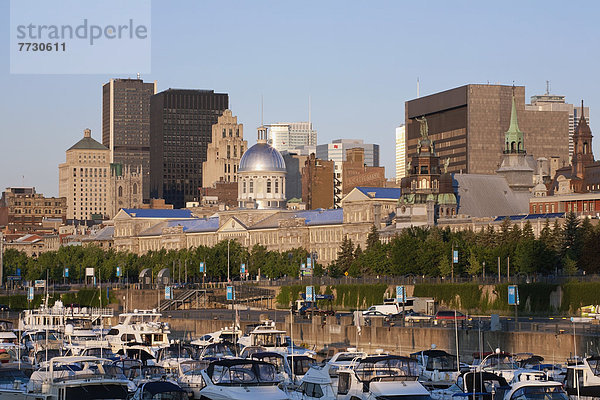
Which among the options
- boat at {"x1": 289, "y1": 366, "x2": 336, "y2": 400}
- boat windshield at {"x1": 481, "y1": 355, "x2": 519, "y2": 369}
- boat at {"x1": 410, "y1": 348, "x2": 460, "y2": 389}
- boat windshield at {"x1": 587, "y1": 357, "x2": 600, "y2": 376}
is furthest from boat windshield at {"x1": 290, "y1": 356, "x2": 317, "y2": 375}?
boat windshield at {"x1": 587, "y1": 357, "x2": 600, "y2": 376}

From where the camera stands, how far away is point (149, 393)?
5181 cm

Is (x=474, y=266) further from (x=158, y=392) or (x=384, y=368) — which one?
(x=158, y=392)

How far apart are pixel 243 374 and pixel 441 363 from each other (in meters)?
15.8

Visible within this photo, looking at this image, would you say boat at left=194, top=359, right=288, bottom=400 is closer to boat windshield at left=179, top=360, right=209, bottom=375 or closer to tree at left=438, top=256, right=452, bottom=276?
boat windshield at left=179, top=360, right=209, bottom=375

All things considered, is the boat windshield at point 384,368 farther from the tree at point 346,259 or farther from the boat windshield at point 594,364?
the tree at point 346,259

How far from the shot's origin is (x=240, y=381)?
53.4 m

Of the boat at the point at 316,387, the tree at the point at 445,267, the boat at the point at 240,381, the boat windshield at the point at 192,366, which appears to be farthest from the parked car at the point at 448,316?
the boat at the point at 240,381

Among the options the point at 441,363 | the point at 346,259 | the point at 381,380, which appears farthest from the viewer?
the point at 346,259

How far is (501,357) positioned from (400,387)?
54.2 feet

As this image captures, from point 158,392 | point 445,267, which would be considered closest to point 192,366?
point 158,392

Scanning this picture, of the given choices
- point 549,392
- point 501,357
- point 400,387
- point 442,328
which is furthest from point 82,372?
point 442,328

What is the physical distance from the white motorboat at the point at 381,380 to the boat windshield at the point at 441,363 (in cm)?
1148

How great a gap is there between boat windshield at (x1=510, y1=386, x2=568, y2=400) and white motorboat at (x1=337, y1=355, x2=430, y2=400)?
3491 millimetres

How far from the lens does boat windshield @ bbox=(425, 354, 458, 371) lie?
66062 millimetres
